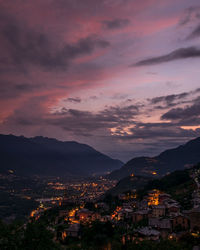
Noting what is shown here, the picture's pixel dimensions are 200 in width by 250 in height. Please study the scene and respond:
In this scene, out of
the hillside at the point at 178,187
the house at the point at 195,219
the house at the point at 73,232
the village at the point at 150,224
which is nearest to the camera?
the village at the point at 150,224

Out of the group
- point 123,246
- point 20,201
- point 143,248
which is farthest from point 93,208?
point 20,201

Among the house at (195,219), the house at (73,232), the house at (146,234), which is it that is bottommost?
the house at (73,232)

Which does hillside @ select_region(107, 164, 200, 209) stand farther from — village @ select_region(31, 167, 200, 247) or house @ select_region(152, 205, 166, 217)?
house @ select_region(152, 205, 166, 217)

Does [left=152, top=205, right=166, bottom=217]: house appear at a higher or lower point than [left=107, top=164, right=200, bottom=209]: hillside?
lower

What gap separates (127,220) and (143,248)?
39182 millimetres

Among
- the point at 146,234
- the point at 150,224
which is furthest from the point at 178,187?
the point at 146,234

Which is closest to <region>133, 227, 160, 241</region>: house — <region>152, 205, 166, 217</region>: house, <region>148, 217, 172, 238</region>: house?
<region>148, 217, 172, 238</region>: house

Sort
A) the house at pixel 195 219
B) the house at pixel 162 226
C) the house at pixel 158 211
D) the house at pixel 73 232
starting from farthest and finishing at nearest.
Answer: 1. the house at pixel 158 211
2. the house at pixel 73 232
3. the house at pixel 195 219
4. the house at pixel 162 226

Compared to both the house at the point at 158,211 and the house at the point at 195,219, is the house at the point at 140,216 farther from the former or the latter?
the house at the point at 195,219

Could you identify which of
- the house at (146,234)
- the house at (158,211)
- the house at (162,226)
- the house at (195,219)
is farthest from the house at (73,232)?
the house at (195,219)

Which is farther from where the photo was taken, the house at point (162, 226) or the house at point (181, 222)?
the house at point (181, 222)

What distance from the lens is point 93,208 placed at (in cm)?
9625

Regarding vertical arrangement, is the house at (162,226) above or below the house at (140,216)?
above

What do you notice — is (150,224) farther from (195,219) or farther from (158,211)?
(158,211)
